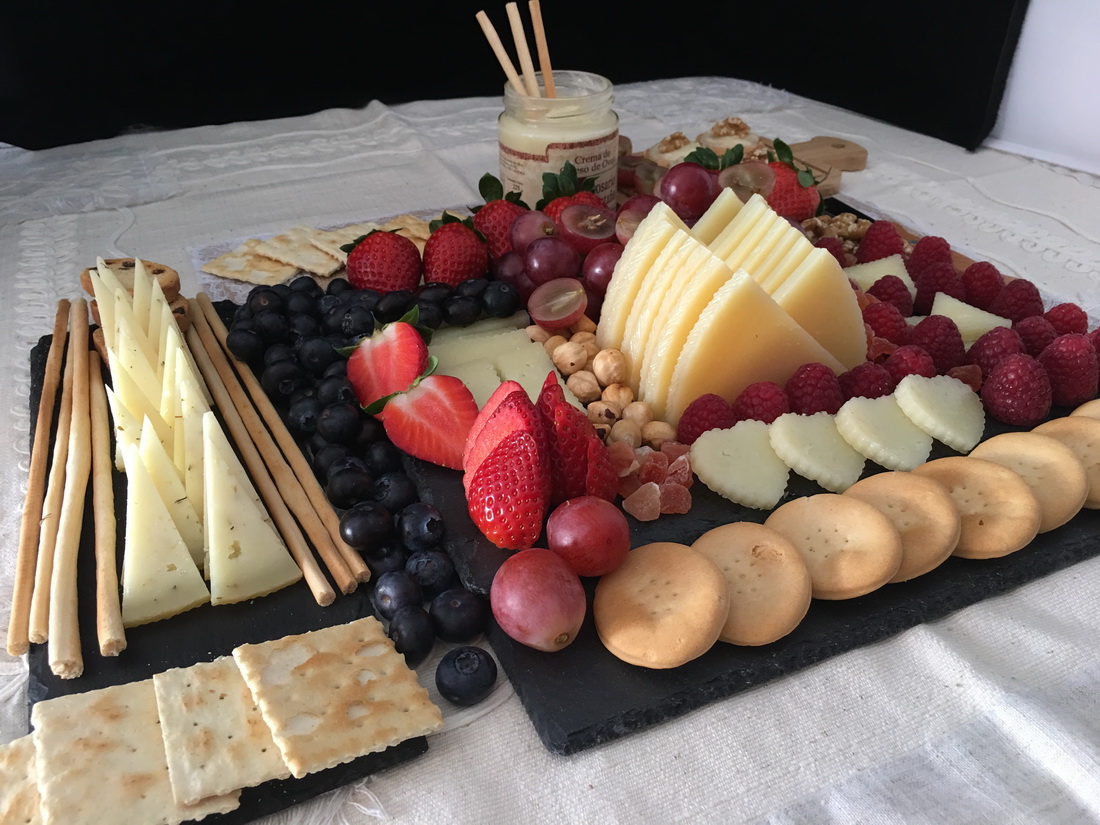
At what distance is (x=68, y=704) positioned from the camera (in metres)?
0.80

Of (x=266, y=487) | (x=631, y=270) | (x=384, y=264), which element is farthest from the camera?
(x=384, y=264)

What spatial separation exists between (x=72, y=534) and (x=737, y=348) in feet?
3.05

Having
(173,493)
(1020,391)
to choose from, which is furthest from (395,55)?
(1020,391)

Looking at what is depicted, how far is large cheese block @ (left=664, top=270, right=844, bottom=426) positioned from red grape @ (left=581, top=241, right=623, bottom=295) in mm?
272

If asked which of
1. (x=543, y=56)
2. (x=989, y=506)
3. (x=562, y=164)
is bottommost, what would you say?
(x=989, y=506)

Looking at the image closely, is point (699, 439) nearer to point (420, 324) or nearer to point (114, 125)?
point (420, 324)

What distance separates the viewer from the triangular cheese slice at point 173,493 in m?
1.02

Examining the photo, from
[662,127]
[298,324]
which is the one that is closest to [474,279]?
[298,324]

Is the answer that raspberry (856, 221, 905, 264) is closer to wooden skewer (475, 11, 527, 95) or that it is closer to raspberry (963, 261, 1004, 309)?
raspberry (963, 261, 1004, 309)

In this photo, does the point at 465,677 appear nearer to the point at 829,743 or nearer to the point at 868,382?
the point at 829,743

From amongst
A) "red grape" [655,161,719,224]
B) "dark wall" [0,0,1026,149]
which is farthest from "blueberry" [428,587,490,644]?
"dark wall" [0,0,1026,149]

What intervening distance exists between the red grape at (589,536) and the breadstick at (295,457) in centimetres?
25

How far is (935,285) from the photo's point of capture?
5.08ft

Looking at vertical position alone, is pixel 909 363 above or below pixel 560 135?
below
